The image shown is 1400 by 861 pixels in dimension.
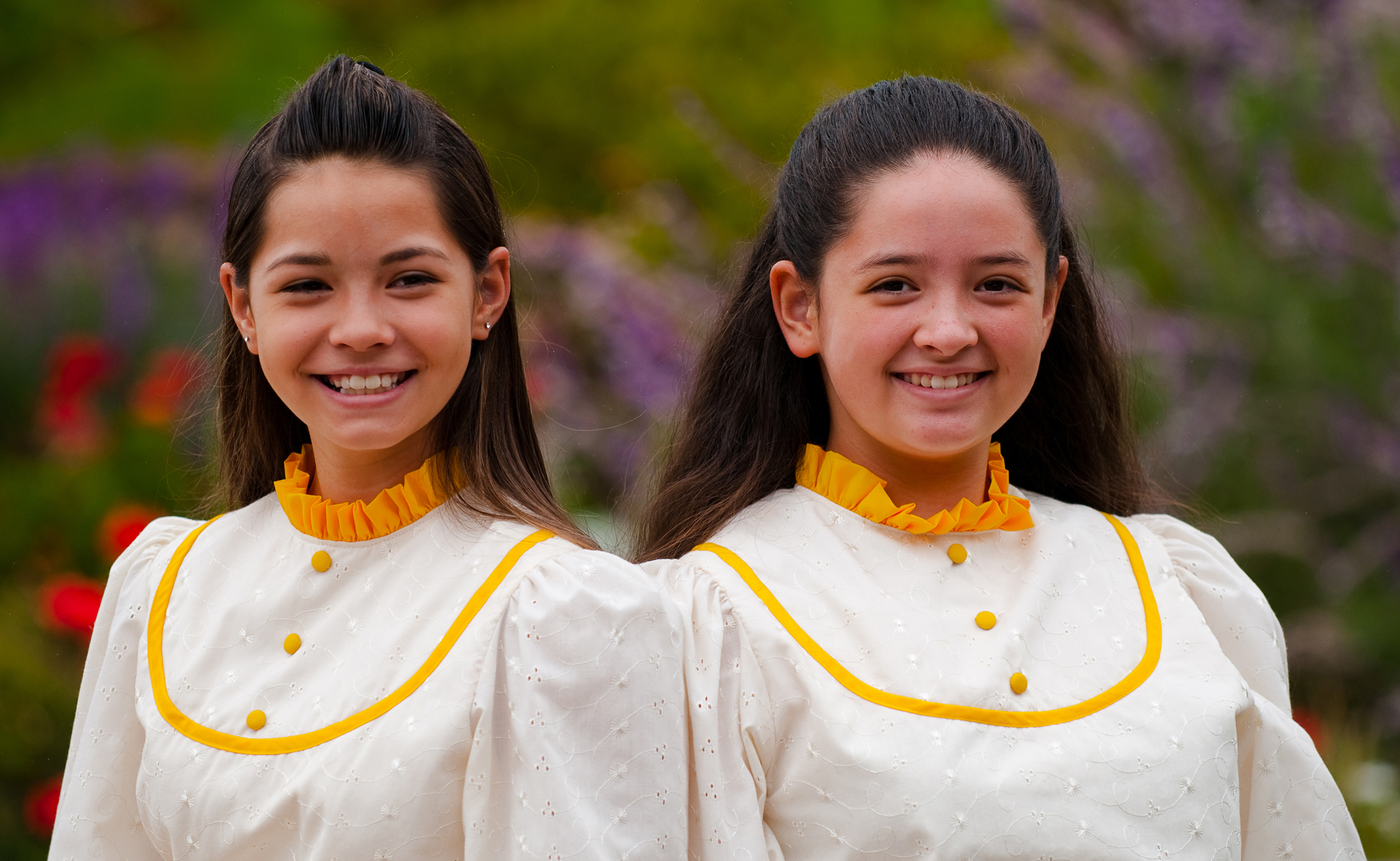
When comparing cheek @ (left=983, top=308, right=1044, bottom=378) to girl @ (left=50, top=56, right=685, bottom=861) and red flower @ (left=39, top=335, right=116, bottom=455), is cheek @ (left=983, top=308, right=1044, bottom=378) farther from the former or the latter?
red flower @ (left=39, top=335, right=116, bottom=455)

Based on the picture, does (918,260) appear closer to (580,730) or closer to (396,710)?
(580,730)

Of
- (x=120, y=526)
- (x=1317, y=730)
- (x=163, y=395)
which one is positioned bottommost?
(x=1317, y=730)

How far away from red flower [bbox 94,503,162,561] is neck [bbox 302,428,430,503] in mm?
1339

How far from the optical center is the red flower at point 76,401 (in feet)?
13.9

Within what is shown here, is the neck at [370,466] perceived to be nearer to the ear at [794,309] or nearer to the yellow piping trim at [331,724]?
the yellow piping trim at [331,724]

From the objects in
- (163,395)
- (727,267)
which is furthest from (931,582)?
(163,395)

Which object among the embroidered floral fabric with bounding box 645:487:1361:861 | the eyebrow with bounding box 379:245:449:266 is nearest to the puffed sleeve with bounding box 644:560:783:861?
the embroidered floral fabric with bounding box 645:487:1361:861

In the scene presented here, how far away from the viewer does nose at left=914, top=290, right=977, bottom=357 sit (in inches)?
78.3

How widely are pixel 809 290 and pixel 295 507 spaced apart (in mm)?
786

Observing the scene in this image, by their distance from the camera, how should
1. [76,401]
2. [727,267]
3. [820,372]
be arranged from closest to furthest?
[820,372], [727,267], [76,401]

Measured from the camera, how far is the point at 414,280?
79.7 inches

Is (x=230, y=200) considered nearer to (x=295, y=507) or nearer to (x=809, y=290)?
(x=295, y=507)

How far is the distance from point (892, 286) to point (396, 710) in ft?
2.78

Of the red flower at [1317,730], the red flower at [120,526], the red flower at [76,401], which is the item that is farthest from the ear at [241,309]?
the red flower at [1317,730]
